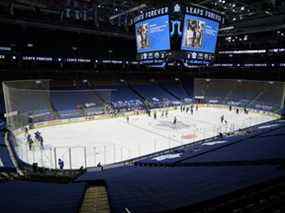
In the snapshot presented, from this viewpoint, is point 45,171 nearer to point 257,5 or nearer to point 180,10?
point 180,10

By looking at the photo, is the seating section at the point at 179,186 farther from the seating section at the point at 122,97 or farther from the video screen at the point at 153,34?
the seating section at the point at 122,97

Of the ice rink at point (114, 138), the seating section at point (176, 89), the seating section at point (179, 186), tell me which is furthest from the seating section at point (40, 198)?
the seating section at point (176, 89)

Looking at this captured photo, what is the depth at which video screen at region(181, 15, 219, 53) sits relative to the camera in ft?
27.3

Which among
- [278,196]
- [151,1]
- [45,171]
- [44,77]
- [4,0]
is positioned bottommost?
[45,171]

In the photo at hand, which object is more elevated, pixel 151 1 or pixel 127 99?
pixel 151 1

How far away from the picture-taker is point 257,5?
16047 millimetres

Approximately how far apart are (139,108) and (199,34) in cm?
2171

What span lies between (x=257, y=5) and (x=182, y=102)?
20526 millimetres

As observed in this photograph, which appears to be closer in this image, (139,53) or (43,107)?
(139,53)

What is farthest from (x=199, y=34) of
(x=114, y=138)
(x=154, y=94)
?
(x=154, y=94)

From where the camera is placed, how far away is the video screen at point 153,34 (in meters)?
8.34

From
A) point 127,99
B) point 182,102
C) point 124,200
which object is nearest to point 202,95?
point 182,102

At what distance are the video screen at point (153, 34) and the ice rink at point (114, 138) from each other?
606 cm

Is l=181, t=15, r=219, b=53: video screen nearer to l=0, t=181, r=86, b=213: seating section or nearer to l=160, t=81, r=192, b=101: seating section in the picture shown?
l=0, t=181, r=86, b=213: seating section
